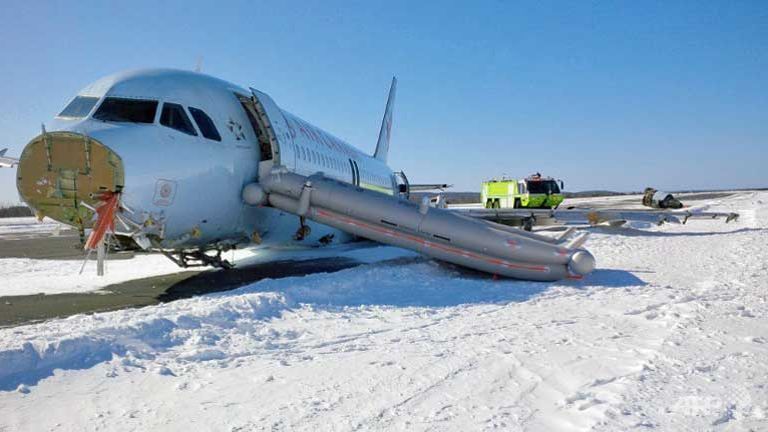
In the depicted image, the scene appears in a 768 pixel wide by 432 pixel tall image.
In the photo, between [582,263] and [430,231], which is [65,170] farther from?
[582,263]

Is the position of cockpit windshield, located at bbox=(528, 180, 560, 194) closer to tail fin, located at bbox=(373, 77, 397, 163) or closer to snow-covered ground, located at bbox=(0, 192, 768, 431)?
tail fin, located at bbox=(373, 77, 397, 163)

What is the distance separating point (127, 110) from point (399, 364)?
630 cm

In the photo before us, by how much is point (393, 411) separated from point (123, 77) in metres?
7.98

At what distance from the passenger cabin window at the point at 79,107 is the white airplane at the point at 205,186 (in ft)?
0.08

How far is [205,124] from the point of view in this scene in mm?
8992

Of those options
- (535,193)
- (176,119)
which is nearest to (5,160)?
(176,119)

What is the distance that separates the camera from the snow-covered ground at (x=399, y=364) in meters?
3.18

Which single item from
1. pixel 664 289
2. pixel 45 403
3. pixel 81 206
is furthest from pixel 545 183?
pixel 45 403

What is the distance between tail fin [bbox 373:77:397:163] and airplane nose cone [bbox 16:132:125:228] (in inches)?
879

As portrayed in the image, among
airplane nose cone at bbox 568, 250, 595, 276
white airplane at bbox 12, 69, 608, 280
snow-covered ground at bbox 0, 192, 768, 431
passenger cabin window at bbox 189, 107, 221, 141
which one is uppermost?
passenger cabin window at bbox 189, 107, 221, 141

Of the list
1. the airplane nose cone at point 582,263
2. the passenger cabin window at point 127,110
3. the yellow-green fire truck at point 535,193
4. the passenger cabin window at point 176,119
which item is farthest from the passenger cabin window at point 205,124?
the yellow-green fire truck at point 535,193

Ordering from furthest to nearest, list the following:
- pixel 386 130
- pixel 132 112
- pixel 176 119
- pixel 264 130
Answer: pixel 386 130
pixel 264 130
pixel 176 119
pixel 132 112

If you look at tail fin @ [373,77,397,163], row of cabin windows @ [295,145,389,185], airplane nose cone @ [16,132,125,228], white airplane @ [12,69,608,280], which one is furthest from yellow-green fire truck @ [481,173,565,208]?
airplane nose cone @ [16,132,125,228]

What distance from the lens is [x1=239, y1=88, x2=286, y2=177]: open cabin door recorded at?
10445 millimetres
